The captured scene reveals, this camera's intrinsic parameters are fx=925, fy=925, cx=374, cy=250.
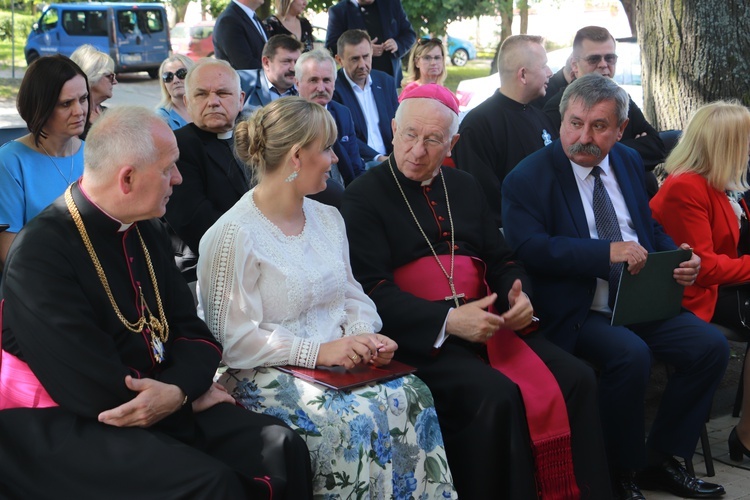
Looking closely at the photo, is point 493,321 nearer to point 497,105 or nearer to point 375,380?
point 375,380

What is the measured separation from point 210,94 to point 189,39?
71.6 ft

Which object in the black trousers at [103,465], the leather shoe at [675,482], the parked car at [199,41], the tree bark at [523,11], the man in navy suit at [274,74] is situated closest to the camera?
the black trousers at [103,465]

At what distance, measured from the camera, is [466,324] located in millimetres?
3902

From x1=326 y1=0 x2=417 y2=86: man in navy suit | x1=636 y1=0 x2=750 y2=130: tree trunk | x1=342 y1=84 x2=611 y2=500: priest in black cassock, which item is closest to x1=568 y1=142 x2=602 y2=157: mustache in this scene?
x1=342 y1=84 x2=611 y2=500: priest in black cassock

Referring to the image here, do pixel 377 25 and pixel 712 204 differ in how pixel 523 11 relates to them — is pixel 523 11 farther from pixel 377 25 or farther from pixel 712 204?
pixel 712 204

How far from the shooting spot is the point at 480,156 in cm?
602

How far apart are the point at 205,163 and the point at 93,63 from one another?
1704 millimetres

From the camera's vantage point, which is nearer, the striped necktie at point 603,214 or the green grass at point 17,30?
the striped necktie at point 603,214

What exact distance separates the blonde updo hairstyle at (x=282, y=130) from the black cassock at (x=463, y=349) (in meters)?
0.56

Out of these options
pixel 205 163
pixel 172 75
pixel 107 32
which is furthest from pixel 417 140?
pixel 107 32

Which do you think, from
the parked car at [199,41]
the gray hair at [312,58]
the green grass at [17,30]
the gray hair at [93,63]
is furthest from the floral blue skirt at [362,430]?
the green grass at [17,30]

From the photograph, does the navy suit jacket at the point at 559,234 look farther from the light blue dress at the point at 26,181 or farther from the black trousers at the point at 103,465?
the light blue dress at the point at 26,181

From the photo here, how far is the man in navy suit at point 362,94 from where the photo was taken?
7.29m

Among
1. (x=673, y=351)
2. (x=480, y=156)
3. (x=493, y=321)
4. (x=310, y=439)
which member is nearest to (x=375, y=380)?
(x=310, y=439)
